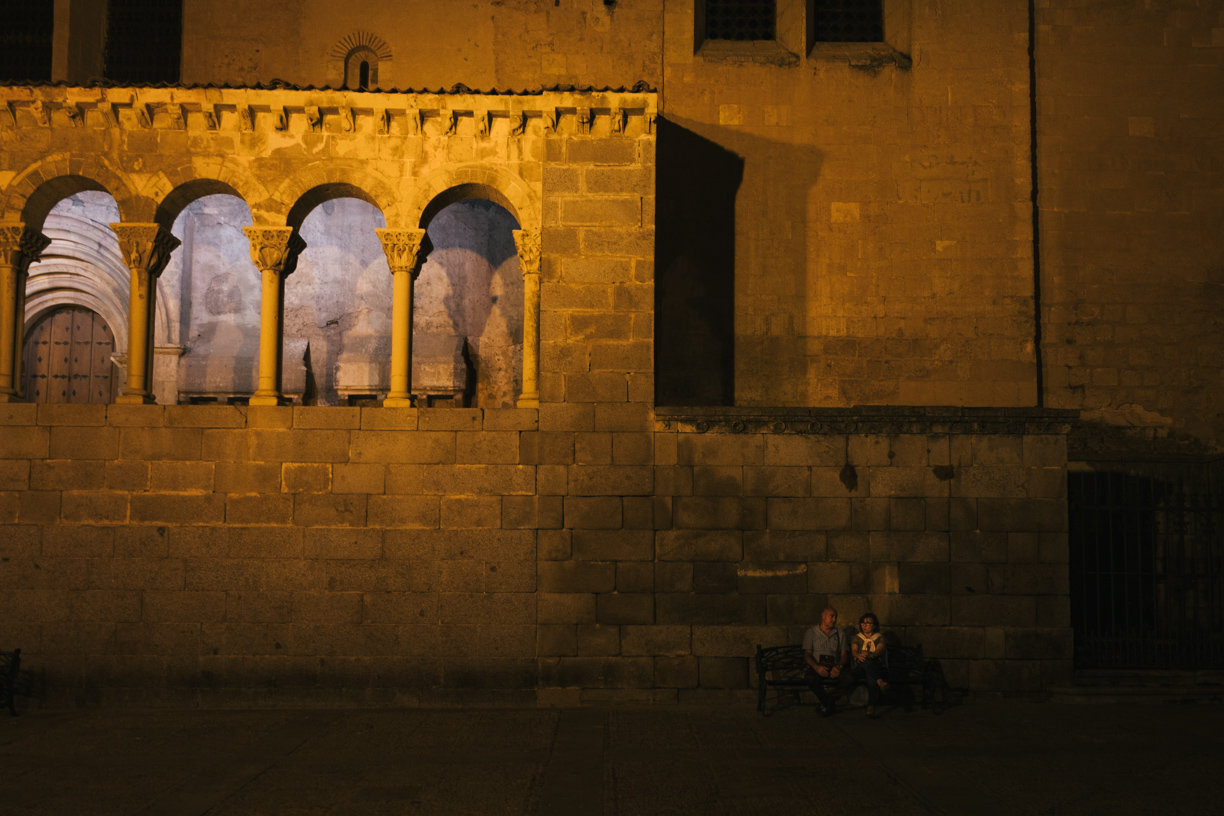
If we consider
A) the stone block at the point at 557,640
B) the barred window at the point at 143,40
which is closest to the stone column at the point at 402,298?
the stone block at the point at 557,640

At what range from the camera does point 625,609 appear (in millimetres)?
9164

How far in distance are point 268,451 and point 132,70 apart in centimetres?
831

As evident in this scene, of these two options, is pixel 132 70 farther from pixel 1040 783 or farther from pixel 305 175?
pixel 1040 783

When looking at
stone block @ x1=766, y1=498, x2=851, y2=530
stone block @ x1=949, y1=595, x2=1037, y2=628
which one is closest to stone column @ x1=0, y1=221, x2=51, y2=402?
stone block @ x1=766, y1=498, x2=851, y2=530

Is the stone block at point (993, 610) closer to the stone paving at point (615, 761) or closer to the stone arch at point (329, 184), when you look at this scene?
the stone paving at point (615, 761)

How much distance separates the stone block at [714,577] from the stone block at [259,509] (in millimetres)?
4187

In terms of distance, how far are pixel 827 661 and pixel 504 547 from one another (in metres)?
3.35

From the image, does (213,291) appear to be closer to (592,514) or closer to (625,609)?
(592,514)

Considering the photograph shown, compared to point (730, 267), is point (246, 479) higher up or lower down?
lower down

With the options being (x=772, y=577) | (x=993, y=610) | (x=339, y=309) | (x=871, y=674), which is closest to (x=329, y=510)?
(x=772, y=577)

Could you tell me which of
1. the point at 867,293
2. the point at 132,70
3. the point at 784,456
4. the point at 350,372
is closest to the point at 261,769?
the point at 784,456

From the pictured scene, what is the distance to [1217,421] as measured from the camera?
1280 centimetres

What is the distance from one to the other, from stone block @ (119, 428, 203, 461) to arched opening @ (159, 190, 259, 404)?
12.7 ft

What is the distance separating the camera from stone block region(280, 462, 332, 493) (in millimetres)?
9281
